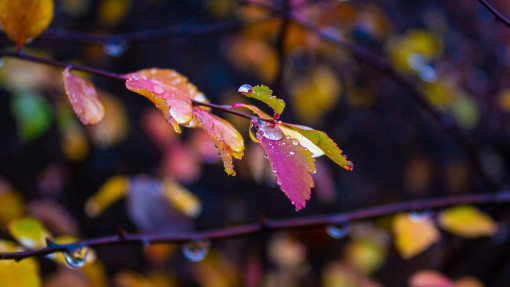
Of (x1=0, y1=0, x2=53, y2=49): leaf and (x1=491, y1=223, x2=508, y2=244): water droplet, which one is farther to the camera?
(x1=491, y1=223, x2=508, y2=244): water droplet

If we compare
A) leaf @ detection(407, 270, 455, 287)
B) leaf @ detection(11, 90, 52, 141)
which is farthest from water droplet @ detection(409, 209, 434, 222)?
leaf @ detection(11, 90, 52, 141)

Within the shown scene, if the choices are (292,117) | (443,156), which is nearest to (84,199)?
(292,117)

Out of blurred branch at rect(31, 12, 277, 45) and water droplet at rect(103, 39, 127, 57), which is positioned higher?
blurred branch at rect(31, 12, 277, 45)

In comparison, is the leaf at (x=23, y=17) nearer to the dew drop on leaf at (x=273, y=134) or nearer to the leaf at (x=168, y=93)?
the leaf at (x=168, y=93)

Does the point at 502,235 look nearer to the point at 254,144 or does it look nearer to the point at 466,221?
the point at 466,221

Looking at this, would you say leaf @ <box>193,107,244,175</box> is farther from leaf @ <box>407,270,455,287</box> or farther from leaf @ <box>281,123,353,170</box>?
leaf @ <box>407,270,455,287</box>

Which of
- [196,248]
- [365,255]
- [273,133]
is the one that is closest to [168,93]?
[273,133]
